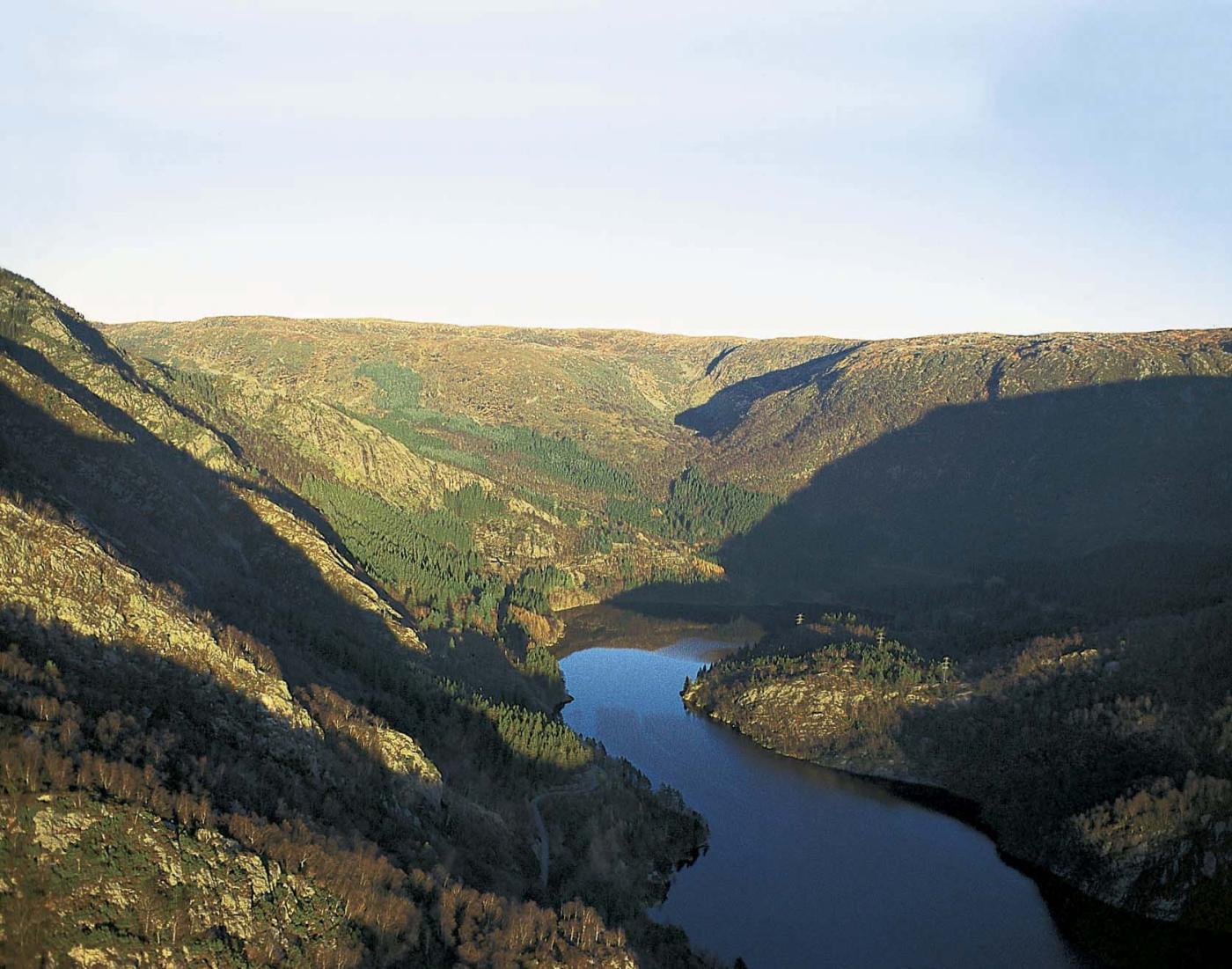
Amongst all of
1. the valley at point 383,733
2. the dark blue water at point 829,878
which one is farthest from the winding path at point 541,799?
the dark blue water at point 829,878

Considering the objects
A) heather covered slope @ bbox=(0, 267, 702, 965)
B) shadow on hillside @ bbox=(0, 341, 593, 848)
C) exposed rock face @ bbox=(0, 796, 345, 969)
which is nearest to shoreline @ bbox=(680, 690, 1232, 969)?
heather covered slope @ bbox=(0, 267, 702, 965)

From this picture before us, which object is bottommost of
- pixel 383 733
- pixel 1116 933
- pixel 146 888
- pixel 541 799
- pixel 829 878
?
pixel 829 878

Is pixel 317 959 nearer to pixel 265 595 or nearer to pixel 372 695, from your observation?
pixel 372 695

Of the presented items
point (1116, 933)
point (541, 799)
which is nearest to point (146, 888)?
point (541, 799)

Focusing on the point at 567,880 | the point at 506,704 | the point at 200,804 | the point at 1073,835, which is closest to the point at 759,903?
the point at 567,880

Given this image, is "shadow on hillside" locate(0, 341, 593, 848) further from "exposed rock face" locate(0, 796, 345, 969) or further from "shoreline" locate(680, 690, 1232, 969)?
"shoreline" locate(680, 690, 1232, 969)

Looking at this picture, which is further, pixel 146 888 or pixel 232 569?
pixel 232 569

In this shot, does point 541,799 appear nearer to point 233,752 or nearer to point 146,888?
point 233,752
